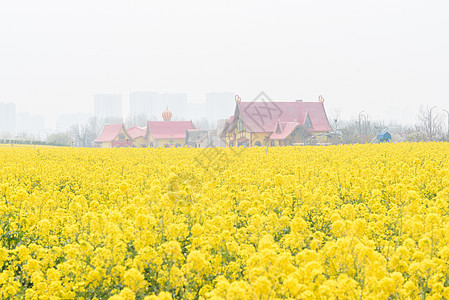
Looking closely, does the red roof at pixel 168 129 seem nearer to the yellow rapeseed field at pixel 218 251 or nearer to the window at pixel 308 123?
the window at pixel 308 123

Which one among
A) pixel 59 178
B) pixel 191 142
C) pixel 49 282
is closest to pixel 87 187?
pixel 59 178

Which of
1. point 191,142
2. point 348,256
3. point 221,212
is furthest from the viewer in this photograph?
point 191,142

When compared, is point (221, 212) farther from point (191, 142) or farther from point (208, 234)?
point (191, 142)

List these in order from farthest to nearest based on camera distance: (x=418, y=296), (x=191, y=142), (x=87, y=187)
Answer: (x=191, y=142), (x=87, y=187), (x=418, y=296)

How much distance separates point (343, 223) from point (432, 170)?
7.15 metres

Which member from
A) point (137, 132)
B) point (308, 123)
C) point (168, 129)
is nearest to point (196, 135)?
point (168, 129)

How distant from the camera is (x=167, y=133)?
77.0 meters

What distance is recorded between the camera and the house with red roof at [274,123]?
50.3m

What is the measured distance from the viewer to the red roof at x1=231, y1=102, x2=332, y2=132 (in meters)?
52.1

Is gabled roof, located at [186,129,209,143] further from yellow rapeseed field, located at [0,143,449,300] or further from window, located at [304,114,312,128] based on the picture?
yellow rapeseed field, located at [0,143,449,300]

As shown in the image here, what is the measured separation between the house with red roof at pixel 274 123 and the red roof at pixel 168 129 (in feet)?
72.1

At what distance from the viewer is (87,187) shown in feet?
34.1

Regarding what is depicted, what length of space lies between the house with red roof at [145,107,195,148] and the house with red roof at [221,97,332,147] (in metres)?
21.5

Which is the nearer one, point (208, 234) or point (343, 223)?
point (343, 223)
